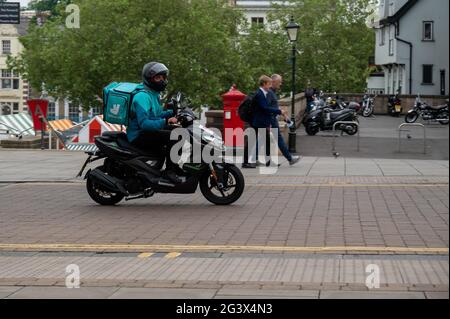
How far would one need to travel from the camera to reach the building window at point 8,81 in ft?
323

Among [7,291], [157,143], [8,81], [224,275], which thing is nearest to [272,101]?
[157,143]

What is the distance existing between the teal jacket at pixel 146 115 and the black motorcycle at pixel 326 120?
18.2 meters

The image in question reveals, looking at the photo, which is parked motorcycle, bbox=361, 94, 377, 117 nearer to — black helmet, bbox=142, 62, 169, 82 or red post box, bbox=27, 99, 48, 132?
red post box, bbox=27, 99, 48, 132

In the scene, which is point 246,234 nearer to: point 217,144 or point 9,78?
point 217,144

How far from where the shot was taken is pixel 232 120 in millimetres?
21250

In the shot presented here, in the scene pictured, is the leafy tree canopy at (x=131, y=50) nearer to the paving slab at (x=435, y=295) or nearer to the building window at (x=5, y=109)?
the building window at (x=5, y=109)

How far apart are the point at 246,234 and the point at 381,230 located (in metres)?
1.45

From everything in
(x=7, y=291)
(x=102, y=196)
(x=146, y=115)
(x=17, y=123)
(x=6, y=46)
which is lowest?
(x=7, y=291)

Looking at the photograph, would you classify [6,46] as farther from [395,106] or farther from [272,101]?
[272,101]

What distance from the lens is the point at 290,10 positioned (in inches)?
3270

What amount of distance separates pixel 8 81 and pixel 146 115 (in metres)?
90.2

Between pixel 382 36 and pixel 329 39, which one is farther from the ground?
pixel 329 39

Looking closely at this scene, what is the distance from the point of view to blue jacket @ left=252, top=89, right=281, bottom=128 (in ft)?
56.1
